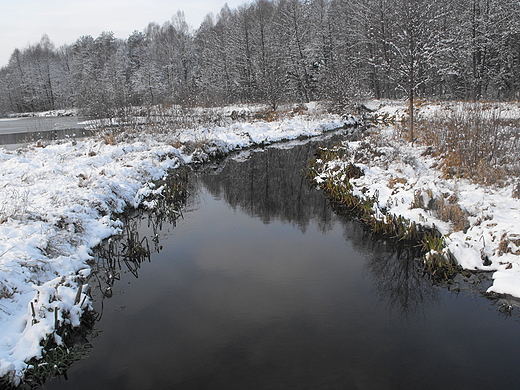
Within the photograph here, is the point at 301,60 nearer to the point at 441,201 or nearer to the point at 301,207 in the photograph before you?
the point at 301,207

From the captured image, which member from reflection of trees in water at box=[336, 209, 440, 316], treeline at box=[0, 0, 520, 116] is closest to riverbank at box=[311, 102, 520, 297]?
reflection of trees in water at box=[336, 209, 440, 316]

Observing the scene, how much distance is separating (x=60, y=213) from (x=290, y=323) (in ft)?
16.7

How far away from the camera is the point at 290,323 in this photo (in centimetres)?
470

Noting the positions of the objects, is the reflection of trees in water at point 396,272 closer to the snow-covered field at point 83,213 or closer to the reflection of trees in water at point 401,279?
the reflection of trees in water at point 401,279

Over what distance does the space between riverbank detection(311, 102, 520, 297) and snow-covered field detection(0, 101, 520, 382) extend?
0.03m

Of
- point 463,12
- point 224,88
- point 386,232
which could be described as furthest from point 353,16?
point 386,232

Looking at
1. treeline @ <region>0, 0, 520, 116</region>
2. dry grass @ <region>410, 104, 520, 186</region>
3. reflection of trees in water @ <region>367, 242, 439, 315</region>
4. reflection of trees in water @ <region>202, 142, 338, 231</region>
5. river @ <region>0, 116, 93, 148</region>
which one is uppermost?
treeline @ <region>0, 0, 520, 116</region>

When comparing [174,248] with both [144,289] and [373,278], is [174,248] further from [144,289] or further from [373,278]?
[373,278]

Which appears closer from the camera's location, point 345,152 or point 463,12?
point 345,152

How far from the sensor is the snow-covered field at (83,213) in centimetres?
439

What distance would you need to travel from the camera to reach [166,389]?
3703 mm

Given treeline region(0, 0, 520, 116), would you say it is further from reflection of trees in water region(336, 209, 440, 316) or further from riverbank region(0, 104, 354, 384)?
reflection of trees in water region(336, 209, 440, 316)

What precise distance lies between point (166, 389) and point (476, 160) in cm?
898

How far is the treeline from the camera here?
18172 mm
